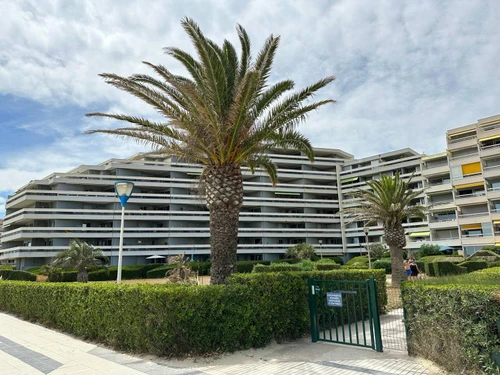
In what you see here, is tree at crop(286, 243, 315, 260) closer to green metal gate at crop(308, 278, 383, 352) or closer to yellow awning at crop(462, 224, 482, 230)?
yellow awning at crop(462, 224, 482, 230)

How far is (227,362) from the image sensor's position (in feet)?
21.4

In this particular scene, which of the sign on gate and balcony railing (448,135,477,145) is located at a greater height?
balcony railing (448,135,477,145)

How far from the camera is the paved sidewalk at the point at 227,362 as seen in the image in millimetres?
6039

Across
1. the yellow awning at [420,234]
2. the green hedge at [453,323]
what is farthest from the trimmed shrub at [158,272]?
the yellow awning at [420,234]

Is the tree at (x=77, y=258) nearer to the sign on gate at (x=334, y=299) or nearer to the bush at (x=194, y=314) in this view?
the bush at (x=194, y=314)

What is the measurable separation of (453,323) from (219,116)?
A: 720cm

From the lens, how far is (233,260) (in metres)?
9.66

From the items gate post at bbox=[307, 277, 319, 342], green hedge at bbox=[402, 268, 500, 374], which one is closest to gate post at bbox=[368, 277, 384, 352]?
green hedge at bbox=[402, 268, 500, 374]

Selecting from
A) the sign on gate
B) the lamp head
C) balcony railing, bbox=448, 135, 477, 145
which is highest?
balcony railing, bbox=448, 135, 477, 145

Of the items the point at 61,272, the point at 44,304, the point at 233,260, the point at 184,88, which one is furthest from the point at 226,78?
the point at 61,272

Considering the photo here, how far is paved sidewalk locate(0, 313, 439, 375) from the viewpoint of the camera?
6.04 meters

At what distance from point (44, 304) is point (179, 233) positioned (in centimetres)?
4137

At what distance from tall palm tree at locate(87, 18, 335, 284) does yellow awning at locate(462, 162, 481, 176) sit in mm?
40870

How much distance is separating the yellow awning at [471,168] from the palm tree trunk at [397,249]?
30087 millimetres
